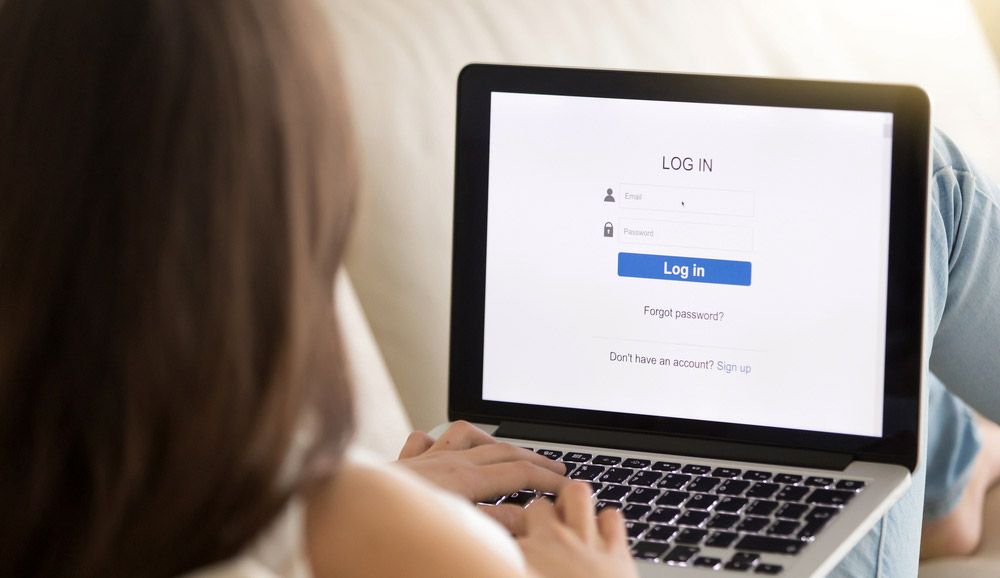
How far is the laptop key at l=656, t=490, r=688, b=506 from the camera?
2.63ft

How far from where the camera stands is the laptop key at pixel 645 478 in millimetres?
838

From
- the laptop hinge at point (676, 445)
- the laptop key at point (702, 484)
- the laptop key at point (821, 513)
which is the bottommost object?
the laptop key at point (821, 513)

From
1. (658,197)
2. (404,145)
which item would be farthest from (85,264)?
(404,145)

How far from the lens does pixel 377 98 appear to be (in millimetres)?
1230

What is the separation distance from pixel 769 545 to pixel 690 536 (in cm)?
5

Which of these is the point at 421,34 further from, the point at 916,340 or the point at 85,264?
the point at 85,264

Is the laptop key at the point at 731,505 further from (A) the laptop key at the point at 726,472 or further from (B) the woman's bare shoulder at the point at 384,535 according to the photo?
(B) the woman's bare shoulder at the point at 384,535

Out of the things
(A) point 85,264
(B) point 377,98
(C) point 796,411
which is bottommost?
(C) point 796,411

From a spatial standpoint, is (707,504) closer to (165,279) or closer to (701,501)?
(701,501)

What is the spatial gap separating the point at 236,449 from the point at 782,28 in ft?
4.23

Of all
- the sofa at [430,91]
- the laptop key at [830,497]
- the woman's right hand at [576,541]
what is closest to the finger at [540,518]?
the woman's right hand at [576,541]

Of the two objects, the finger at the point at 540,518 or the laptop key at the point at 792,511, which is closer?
the finger at the point at 540,518

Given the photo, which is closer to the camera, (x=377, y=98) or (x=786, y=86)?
(x=786, y=86)

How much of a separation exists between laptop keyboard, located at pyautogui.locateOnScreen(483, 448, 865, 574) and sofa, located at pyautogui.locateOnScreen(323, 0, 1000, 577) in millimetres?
229
